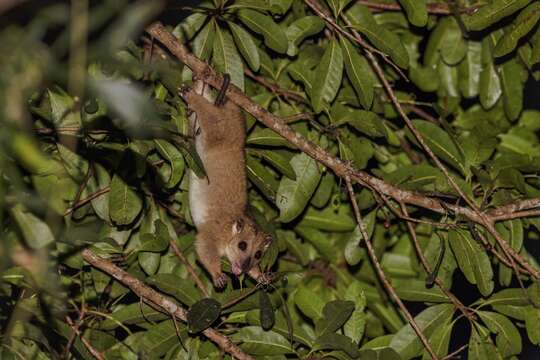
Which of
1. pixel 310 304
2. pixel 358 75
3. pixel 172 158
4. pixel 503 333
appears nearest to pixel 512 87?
pixel 358 75

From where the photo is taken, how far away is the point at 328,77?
436 cm

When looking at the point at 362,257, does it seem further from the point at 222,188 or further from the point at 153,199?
the point at 153,199

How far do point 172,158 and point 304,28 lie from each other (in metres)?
1.16

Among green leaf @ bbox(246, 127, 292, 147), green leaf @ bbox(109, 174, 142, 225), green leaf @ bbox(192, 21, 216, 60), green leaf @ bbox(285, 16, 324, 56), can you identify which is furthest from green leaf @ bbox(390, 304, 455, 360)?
green leaf @ bbox(192, 21, 216, 60)

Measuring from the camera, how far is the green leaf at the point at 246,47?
4.27 m

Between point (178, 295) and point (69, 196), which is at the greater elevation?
point (69, 196)

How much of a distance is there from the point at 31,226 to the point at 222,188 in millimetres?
2009

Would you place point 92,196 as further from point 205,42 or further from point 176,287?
point 205,42

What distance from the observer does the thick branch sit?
384 centimetres

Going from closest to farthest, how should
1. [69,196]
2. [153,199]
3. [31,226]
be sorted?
[31,226] → [69,196] → [153,199]

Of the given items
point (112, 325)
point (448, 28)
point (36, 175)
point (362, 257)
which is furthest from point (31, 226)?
point (448, 28)

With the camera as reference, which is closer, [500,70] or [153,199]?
[153,199]

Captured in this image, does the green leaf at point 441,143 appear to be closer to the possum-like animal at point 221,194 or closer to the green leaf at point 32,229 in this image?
the possum-like animal at point 221,194

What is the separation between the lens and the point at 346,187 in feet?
14.6
